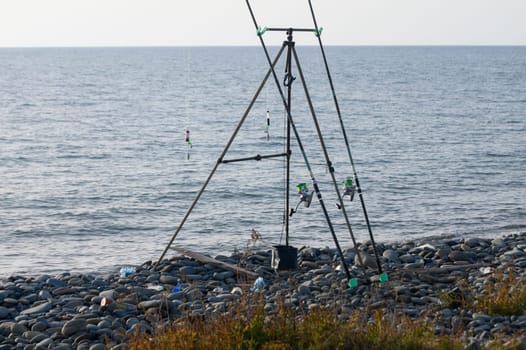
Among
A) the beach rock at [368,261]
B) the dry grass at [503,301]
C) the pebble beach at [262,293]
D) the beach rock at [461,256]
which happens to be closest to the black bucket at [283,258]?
the pebble beach at [262,293]

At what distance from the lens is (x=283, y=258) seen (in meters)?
10.2

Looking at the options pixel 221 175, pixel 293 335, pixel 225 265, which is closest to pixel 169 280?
pixel 225 265

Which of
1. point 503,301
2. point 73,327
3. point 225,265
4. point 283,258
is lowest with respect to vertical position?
point 73,327

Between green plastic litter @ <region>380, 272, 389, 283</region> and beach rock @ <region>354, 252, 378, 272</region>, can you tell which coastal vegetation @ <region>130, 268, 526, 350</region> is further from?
beach rock @ <region>354, 252, 378, 272</region>

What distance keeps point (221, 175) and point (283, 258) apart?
42.1ft

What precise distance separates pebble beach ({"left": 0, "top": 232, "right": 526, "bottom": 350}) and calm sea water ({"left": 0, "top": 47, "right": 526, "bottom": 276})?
1.90 m

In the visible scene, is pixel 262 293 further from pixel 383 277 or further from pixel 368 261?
pixel 368 261

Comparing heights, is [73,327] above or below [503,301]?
below

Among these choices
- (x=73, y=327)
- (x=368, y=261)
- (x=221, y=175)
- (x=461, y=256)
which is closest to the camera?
(x=73, y=327)

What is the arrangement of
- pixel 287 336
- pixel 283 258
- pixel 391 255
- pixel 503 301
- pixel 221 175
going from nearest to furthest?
pixel 287 336, pixel 503 301, pixel 283 258, pixel 391 255, pixel 221 175

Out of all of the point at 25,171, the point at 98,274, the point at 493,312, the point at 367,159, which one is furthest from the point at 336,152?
the point at 493,312

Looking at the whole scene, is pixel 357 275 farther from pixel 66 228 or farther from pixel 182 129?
pixel 182 129

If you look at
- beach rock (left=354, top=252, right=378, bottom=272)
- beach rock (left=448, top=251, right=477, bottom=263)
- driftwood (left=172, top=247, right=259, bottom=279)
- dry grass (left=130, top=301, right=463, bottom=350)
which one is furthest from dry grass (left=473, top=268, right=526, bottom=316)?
driftwood (left=172, top=247, right=259, bottom=279)

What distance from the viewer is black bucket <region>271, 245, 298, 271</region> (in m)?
10.1
